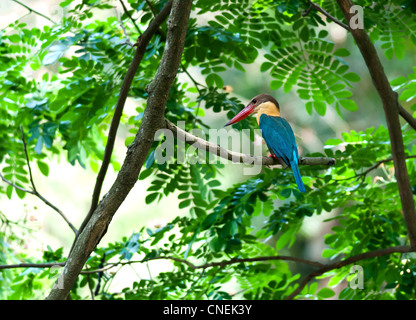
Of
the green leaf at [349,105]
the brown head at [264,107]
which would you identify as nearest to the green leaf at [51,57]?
the brown head at [264,107]

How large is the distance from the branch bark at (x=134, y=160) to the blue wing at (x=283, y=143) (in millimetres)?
481

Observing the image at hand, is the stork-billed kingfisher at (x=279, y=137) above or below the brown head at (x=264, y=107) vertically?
below

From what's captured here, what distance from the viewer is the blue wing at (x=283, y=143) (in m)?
1.74

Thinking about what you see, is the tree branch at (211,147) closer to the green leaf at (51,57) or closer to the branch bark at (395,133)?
the branch bark at (395,133)

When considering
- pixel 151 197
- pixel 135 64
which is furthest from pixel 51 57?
pixel 151 197

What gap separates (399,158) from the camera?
2230 mm

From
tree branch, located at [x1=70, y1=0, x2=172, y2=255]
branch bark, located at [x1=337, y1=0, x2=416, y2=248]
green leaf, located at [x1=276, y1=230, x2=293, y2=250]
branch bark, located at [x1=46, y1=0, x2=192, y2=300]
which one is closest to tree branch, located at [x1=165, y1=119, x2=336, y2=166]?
branch bark, located at [x1=46, y1=0, x2=192, y2=300]

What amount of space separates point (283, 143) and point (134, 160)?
580mm

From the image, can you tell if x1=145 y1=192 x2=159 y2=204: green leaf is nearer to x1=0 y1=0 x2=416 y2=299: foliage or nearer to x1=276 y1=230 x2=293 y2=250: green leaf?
x1=0 y1=0 x2=416 y2=299: foliage

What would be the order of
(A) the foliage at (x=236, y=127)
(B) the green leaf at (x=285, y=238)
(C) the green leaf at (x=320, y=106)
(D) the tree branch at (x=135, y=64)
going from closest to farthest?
(D) the tree branch at (x=135, y=64), (A) the foliage at (x=236, y=127), (C) the green leaf at (x=320, y=106), (B) the green leaf at (x=285, y=238)
